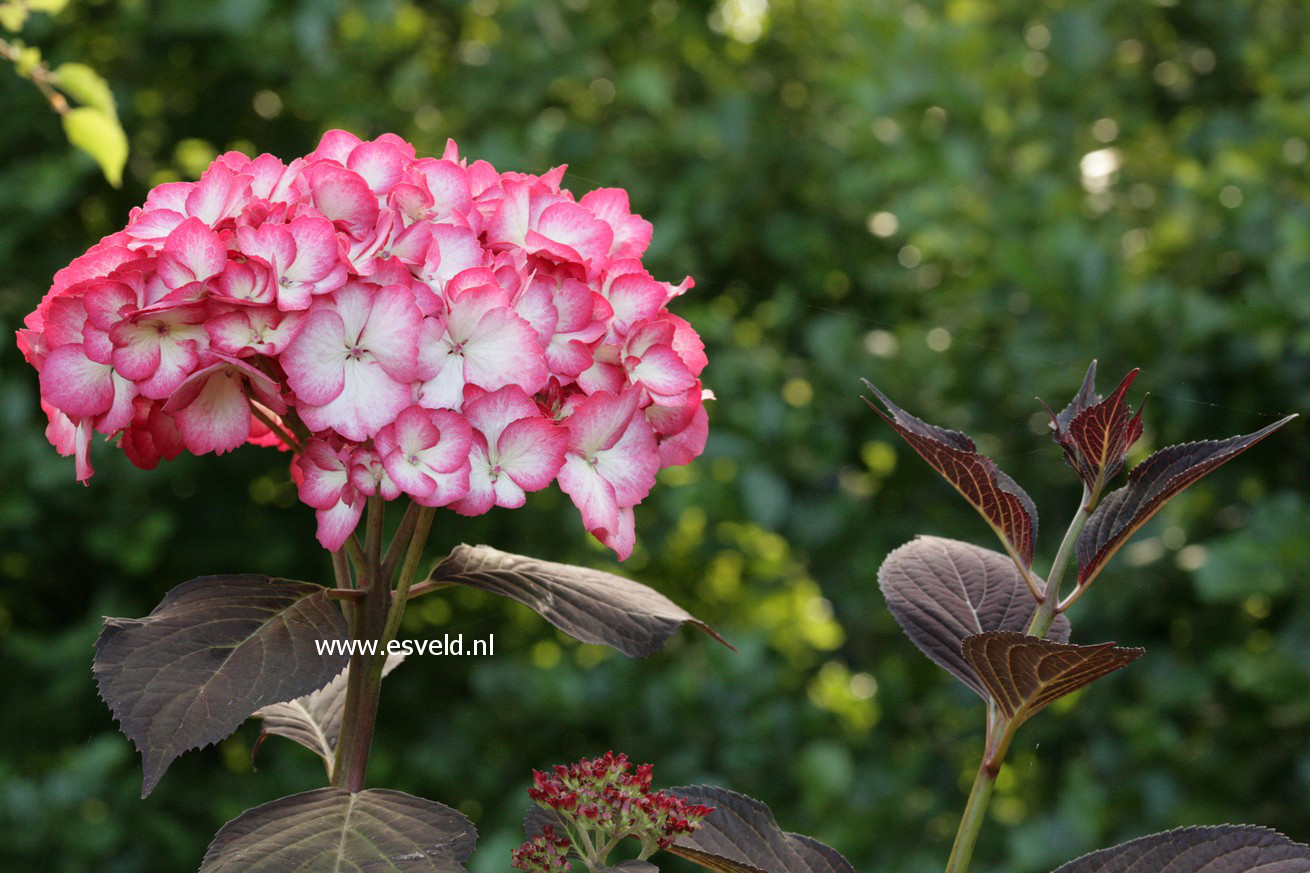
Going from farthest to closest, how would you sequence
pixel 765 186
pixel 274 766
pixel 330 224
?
pixel 765 186
pixel 274 766
pixel 330 224

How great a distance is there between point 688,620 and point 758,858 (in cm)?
11

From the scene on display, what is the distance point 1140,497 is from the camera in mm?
570

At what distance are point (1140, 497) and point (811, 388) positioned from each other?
1116 millimetres

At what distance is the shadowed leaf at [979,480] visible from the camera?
1.80 feet

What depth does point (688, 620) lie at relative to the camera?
611mm

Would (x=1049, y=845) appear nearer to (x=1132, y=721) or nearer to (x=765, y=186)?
(x=1132, y=721)

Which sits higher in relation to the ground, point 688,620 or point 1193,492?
point 688,620

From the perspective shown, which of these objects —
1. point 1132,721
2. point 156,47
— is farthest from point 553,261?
point 156,47

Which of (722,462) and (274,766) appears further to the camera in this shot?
(274,766)

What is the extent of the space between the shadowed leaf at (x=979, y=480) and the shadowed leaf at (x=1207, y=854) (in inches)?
5.2

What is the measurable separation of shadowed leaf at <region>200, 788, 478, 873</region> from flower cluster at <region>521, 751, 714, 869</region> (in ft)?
0.12

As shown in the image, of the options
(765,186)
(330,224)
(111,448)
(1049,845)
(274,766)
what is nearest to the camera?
(330,224)

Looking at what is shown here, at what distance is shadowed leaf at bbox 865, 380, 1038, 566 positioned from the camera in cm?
55

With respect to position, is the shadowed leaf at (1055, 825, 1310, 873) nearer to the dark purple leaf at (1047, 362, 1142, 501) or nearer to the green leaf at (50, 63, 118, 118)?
the dark purple leaf at (1047, 362, 1142, 501)
